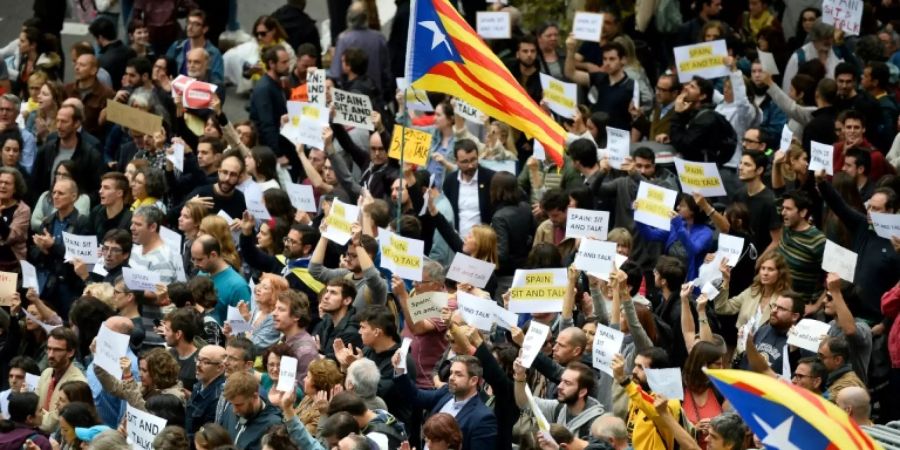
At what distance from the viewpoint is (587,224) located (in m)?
13.4

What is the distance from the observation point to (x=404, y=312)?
41.4 feet

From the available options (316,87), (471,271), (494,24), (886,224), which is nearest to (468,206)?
(316,87)

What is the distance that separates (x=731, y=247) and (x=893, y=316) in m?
1.14

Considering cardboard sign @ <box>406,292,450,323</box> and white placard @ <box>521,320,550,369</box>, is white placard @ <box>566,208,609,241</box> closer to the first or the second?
cardboard sign @ <box>406,292,450,323</box>

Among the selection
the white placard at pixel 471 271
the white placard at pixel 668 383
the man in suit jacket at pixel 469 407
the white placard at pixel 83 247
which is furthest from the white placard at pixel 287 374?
the white placard at pixel 83 247

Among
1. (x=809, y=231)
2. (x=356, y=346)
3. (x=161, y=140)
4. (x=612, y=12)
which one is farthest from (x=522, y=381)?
(x=612, y=12)

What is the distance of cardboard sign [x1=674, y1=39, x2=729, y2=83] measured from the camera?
53.9 ft

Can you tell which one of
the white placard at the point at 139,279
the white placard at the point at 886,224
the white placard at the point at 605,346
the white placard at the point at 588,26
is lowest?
the white placard at the point at 139,279

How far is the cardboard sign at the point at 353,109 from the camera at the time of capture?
611 inches

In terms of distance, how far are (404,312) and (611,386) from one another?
5.33ft

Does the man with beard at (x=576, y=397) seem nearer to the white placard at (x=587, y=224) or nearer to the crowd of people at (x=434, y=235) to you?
the crowd of people at (x=434, y=235)

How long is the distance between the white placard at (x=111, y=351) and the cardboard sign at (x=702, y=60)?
626cm

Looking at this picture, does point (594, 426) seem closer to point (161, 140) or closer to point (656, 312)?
point (656, 312)

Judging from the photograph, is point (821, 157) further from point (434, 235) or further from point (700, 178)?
point (434, 235)
